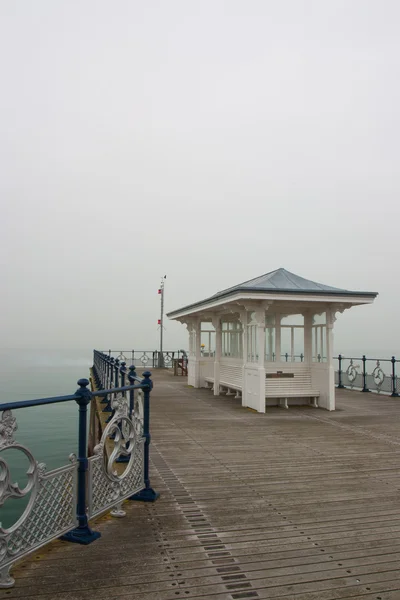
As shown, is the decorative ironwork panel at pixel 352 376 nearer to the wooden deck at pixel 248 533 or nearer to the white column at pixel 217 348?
the white column at pixel 217 348

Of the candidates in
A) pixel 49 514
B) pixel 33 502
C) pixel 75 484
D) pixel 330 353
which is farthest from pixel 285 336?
pixel 33 502

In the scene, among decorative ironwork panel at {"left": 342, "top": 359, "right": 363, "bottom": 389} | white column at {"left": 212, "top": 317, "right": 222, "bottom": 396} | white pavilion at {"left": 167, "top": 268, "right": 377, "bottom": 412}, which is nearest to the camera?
white pavilion at {"left": 167, "top": 268, "right": 377, "bottom": 412}

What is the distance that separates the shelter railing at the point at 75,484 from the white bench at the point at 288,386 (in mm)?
7785

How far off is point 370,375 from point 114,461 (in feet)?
51.0

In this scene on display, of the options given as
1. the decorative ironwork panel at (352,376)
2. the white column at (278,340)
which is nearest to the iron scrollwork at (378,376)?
the decorative ironwork panel at (352,376)

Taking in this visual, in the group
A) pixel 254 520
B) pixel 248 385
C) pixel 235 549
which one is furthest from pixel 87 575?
pixel 248 385

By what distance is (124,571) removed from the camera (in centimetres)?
357

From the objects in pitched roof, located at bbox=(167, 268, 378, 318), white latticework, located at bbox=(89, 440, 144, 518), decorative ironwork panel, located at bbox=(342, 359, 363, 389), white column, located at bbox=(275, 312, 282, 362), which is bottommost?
decorative ironwork panel, located at bbox=(342, 359, 363, 389)

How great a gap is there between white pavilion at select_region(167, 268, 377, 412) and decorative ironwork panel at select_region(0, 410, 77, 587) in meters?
8.33

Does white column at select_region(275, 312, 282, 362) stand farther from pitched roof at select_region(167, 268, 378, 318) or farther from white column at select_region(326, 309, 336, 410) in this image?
white column at select_region(326, 309, 336, 410)

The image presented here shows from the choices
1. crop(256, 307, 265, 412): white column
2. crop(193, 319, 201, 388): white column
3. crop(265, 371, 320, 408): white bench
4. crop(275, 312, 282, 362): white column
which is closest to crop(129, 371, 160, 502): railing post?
crop(256, 307, 265, 412): white column

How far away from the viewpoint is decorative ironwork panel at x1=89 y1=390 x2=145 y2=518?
4355 millimetres

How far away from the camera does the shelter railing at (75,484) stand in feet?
10.7

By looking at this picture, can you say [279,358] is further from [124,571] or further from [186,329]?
[124,571]
